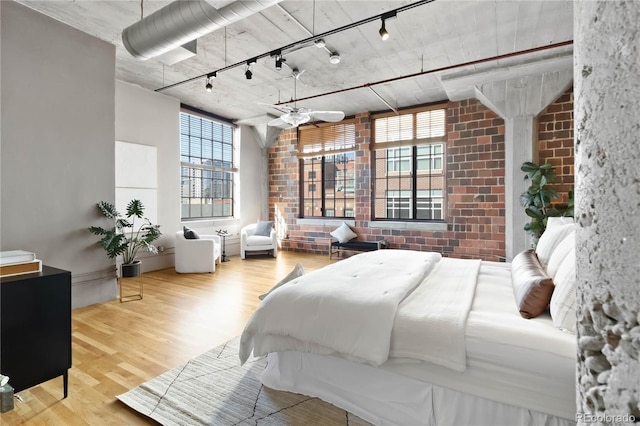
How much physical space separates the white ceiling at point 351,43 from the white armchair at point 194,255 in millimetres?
2641

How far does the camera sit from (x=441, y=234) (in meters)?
6.11

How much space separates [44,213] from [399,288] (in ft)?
12.2

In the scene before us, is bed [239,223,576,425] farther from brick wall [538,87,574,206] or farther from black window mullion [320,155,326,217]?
black window mullion [320,155,326,217]

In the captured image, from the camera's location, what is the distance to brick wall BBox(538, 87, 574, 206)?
483 cm

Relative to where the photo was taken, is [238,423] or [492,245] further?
[492,245]

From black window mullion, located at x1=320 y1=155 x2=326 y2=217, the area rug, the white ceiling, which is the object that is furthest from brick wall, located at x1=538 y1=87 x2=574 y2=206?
the area rug

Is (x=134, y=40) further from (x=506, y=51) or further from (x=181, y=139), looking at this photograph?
(x=506, y=51)

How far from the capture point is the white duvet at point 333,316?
1665 mm

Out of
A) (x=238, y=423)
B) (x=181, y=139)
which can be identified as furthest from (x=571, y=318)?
(x=181, y=139)

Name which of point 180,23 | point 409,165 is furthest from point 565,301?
point 409,165

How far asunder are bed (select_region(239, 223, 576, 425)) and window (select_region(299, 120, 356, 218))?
204 inches

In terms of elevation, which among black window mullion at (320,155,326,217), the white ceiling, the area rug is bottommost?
the area rug

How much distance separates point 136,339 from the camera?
2836mm

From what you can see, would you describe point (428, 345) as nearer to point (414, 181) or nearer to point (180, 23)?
point (180, 23)
